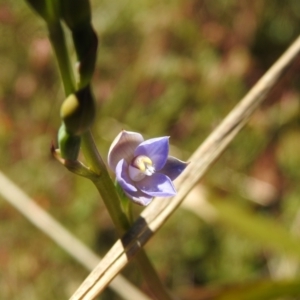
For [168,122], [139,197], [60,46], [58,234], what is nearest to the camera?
[60,46]

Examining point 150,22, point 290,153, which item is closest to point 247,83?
point 290,153

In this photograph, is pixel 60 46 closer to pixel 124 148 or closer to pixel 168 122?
pixel 124 148

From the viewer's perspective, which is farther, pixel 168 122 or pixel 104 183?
pixel 168 122

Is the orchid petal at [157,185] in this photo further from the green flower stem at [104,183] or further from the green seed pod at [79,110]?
the green seed pod at [79,110]

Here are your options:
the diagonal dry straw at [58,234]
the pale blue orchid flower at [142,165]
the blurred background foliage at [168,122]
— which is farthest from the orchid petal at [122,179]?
the blurred background foliage at [168,122]

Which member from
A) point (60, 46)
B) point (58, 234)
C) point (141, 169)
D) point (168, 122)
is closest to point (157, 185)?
point (141, 169)

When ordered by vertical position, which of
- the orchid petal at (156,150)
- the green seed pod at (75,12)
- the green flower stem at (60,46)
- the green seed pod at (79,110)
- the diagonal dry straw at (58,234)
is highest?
the green seed pod at (75,12)
